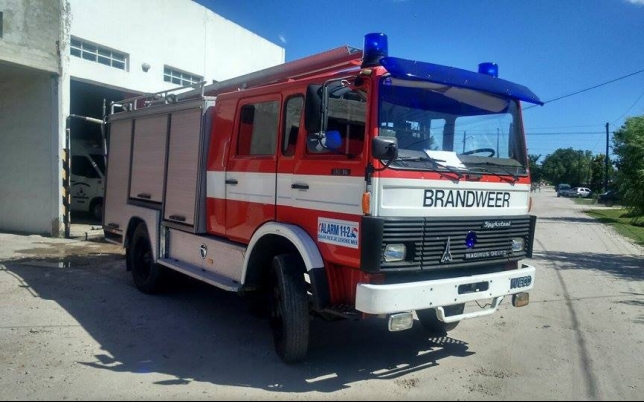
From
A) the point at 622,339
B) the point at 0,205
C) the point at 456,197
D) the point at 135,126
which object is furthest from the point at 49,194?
the point at 622,339

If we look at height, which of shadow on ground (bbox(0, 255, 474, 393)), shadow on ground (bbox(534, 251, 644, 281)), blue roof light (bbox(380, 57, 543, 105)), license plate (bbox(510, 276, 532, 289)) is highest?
blue roof light (bbox(380, 57, 543, 105))

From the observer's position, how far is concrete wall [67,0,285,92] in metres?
13.0

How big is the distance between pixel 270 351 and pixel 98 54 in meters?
11.1

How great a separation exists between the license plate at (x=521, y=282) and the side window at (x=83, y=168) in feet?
46.7

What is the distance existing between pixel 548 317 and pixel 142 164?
6.00 meters

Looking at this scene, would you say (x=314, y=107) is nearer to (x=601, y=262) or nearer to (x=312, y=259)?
(x=312, y=259)

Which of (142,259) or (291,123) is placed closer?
(291,123)

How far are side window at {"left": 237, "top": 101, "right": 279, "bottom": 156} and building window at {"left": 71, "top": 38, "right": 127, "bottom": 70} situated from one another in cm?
932

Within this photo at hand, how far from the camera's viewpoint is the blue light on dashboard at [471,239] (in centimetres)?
464

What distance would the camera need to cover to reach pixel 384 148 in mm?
3926

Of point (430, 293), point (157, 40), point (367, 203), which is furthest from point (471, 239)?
point (157, 40)

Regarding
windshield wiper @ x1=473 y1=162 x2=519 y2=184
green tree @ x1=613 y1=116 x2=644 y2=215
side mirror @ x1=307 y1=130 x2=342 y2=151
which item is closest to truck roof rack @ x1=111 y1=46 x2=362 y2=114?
side mirror @ x1=307 y1=130 x2=342 y2=151

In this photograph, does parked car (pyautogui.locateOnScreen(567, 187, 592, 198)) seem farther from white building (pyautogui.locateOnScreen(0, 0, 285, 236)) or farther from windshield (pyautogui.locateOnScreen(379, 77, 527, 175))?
windshield (pyautogui.locateOnScreen(379, 77, 527, 175))

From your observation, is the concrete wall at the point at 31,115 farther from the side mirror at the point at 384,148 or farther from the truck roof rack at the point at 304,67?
the side mirror at the point at 384,148
